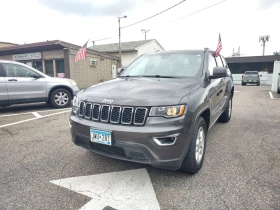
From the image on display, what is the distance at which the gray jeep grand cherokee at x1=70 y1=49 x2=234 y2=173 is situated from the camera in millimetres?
2246

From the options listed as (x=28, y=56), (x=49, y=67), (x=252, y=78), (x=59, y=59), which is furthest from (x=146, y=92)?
(x=252, y=78)

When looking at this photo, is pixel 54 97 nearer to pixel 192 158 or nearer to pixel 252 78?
pixel 192 158

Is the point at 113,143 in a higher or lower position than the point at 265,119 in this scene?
higher

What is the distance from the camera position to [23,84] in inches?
261

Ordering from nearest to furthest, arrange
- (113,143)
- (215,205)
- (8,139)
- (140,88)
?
(215,205)
(113,143)
(140,88)
(8,139)

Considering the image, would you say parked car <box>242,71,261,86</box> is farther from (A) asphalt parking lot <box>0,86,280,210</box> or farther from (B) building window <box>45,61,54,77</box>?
(A) asphalt parking lot <box>0,86,280,210</box>

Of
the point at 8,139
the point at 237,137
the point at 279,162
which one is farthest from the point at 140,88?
the point at 8,139

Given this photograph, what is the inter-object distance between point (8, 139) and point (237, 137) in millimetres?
4480

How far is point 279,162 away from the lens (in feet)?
10.1

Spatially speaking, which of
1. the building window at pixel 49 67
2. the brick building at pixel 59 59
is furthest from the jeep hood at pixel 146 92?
the building window at pixel 49 67

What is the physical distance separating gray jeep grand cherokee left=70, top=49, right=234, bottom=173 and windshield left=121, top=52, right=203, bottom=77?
0.22 m

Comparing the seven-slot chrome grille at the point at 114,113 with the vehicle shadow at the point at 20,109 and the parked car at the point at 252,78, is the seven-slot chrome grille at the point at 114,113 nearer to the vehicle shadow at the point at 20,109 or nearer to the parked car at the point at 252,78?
the vehicle shadow at the point at 20,109

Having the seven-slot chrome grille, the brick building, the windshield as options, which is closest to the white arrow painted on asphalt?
the seven-slot chrome grille

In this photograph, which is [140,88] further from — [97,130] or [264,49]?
[264,49]
